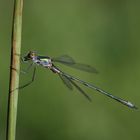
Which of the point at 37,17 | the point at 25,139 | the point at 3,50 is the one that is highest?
the point at 37,17

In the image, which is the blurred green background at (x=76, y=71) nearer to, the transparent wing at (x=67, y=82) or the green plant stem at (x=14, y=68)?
the transparent wing at (x=67, y=82)

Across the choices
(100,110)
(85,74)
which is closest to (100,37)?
(85,74)

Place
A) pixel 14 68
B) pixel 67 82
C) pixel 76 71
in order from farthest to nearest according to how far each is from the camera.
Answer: pixel 76 71, pixel 67 82, pixel 14 68

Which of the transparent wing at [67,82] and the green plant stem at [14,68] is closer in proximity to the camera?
the green plant stem at [14,68]

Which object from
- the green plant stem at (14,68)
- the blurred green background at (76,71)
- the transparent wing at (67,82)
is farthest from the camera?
the blurred green background at (76,71)

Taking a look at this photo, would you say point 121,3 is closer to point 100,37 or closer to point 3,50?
point 100,37

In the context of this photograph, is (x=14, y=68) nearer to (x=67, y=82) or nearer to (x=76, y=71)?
(x=67, y=82)

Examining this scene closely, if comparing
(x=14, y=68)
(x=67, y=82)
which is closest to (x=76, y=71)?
(x=67, y=82)

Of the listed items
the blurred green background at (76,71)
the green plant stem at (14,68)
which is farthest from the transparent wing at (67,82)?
the green plant stem at (14,68)

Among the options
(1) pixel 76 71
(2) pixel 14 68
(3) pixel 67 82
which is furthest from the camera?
(1) pixel 76 71
